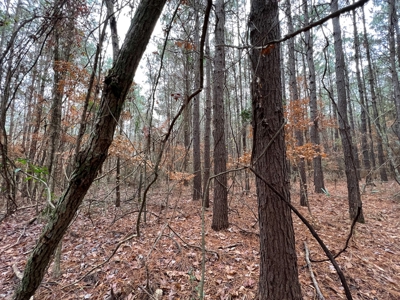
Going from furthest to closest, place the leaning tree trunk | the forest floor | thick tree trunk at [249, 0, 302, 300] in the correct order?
1. the forest floor
2. thick tree trunk at [249, 0, 302, 300]
3. the leaning tree trunk

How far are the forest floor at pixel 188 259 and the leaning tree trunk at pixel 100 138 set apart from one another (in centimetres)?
47

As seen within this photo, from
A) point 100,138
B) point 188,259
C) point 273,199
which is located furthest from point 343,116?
point 100,138

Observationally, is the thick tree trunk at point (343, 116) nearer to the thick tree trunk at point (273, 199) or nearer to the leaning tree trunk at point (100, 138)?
the thick tree trunk at point (273, 199)

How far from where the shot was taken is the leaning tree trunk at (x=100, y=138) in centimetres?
106

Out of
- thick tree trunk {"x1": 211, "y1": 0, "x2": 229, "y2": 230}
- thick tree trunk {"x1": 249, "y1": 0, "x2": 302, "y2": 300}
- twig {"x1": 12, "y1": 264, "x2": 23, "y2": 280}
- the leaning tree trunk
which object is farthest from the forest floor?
thick tree trunk {"x1": 249, "y1": 0, "x2": 302, "y2": 300}

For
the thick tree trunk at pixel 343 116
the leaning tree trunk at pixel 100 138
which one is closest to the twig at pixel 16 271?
the leaning tree trunk at pixel 100 138

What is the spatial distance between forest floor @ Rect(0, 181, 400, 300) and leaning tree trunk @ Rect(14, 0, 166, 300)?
1.53ft

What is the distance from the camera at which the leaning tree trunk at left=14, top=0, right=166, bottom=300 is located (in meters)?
1.06

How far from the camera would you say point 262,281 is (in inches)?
70.1

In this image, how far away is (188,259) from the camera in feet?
9.45

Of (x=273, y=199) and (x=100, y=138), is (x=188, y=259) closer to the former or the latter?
(x=273, y=199)

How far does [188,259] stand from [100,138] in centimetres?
245

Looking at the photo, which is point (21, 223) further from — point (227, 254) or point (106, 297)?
point (227, 254)

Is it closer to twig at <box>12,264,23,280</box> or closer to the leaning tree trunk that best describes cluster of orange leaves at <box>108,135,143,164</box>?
twig at <box>12,264,23,280</box>
